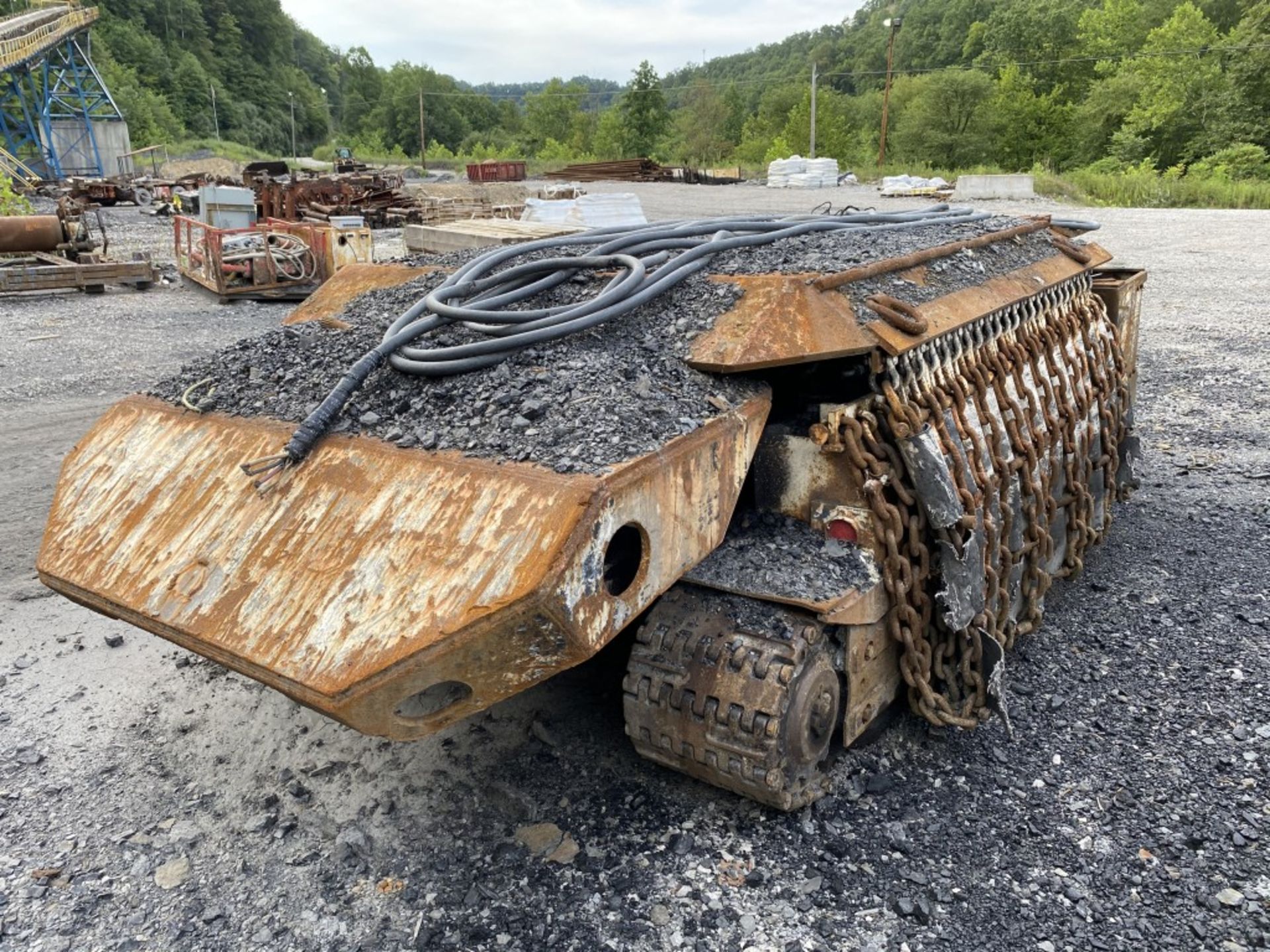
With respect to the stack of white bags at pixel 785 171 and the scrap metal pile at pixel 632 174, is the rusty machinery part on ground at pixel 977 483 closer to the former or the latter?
the stack of white bags at pixel 785 171

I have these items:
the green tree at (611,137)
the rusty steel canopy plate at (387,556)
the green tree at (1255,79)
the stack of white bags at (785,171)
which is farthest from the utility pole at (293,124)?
the rusty steel canopy plate at (387,556)

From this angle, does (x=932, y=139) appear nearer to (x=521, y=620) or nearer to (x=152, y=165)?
(x=152, y=165)

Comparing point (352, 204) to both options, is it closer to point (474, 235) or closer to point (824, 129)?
point (474, 235)

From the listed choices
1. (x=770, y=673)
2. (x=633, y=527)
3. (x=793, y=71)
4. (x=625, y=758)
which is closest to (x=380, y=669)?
(x=633, y=527)

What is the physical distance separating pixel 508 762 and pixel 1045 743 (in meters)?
1.72

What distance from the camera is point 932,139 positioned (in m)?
49.9

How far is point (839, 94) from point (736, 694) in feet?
246

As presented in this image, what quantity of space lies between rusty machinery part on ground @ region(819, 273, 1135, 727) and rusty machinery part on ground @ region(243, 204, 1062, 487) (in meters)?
0.76

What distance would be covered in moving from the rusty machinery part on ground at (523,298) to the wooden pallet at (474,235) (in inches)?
67.6

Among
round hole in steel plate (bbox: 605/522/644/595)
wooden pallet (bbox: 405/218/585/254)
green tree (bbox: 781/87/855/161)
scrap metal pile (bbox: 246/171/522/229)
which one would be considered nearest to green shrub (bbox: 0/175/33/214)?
scrap metal pile (bbox: 246/171/522/229)

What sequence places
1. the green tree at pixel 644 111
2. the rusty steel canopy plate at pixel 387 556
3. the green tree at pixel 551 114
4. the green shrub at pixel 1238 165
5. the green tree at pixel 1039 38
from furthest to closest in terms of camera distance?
the green tree at pixel 551 114 < the green tree at pixel 644 111 < the green tree at pixel 1039 38 < the green shrub at pixel 1238 165 < the rusty steel canopy plate at pixel 387 556

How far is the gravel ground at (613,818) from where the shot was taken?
246 centimetres

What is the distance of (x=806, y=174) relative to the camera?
33562 mm

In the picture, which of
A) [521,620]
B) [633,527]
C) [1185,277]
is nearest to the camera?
[521,620]
